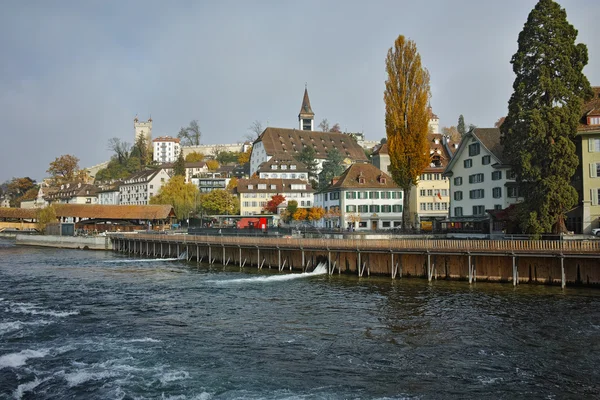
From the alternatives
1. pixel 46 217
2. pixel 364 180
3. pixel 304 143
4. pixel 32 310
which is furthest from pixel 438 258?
pixel 304 143

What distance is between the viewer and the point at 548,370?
17.2 metres

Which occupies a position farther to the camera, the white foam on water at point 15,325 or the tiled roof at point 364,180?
the tiled roof at point 364,180

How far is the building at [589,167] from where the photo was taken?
40.4 meters

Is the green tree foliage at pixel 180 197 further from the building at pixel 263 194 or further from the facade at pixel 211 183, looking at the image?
the facade at pixel 211 183

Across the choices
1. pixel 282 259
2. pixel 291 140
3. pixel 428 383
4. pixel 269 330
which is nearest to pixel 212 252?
pixel 282 259

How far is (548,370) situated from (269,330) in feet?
36.9

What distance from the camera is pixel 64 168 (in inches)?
6890

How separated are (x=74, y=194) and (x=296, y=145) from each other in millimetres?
67251

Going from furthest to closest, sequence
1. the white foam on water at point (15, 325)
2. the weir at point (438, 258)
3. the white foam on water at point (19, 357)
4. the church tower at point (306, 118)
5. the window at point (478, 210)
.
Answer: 1. the church tower at point (306, 118)
2. the window at point (478, 210)
3. the weir at point (438, 258)
4. the white foam on water at point (15, 325)
5. the white foam on water at point (19, 357)

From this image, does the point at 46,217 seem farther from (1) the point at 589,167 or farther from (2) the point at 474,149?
(1) the point at 589,167

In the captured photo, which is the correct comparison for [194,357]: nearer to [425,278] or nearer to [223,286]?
[223,286]

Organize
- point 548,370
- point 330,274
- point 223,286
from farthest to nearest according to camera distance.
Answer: point 330,274 < point 223,286 < point 548,370

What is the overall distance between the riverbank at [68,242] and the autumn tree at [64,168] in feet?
306

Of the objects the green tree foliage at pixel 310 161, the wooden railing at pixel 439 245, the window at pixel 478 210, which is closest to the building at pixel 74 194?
the green tree foliage at pixel 310 161
